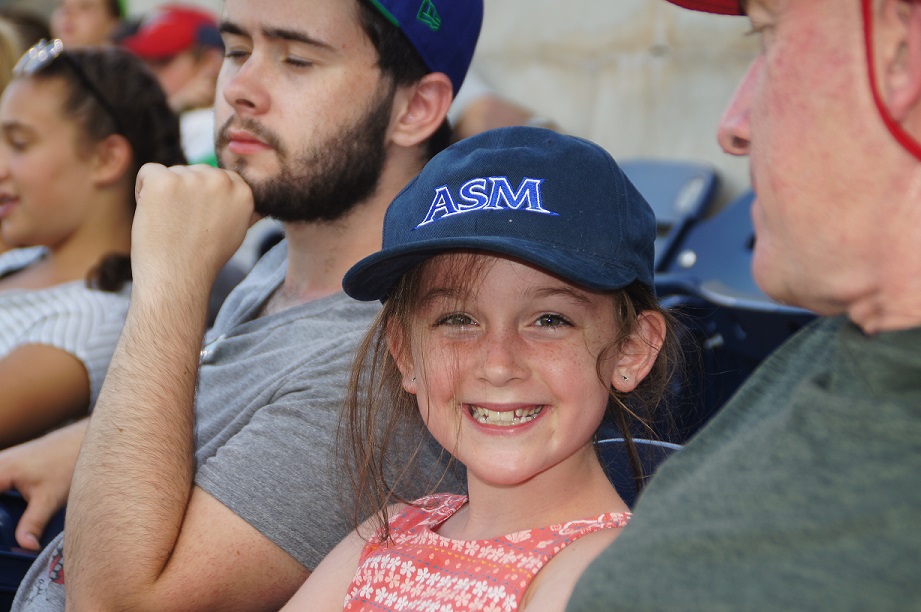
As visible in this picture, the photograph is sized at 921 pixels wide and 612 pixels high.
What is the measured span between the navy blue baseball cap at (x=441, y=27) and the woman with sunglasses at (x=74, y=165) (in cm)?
115

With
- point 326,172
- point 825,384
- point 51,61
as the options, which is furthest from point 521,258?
point 51,61

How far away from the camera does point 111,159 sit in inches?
127

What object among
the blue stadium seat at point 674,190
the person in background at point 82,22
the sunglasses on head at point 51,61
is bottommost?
the person in background at point 82,22

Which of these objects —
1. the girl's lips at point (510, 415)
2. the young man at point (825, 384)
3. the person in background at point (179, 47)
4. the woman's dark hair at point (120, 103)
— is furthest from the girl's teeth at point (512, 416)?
the person in background at point (179, 47)

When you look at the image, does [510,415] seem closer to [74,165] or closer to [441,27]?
[441,27]

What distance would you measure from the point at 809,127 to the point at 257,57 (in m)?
1.65

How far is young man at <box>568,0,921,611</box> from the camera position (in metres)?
0.82

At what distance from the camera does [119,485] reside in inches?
71.6

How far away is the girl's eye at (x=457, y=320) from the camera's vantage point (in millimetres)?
Result: 1669

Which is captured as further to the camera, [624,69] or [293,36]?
[624,69]

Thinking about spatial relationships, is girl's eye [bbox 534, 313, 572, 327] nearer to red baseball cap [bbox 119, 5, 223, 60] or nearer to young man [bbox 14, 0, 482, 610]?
young man [bbox 14, 0, 482, 610]

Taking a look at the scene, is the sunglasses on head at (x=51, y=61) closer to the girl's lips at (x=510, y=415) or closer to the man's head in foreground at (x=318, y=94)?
the man's head in foreground at (x=318, y=94)

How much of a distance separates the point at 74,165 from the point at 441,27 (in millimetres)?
1392

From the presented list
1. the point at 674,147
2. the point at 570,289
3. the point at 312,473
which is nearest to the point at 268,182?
the point at 312,473
